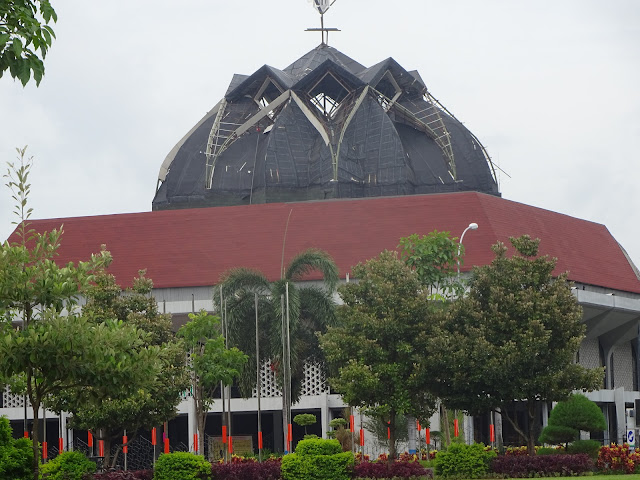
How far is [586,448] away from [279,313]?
15.1 metres

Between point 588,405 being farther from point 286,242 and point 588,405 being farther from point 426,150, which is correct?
point 426,150

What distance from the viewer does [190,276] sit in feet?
221

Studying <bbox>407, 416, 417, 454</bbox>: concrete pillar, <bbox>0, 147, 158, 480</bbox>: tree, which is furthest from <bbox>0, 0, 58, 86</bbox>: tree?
<bbox>407, 416, 417, 454</bbox>: concrete pillar

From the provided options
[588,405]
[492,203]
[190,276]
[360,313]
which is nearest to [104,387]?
[360,313]

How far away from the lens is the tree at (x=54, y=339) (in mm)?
22484

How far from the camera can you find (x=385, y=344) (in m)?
40.2

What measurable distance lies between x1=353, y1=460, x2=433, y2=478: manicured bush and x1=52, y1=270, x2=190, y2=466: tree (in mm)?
7582

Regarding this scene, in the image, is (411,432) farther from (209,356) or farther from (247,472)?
(247,472)

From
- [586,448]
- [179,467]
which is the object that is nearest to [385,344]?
[586,448]

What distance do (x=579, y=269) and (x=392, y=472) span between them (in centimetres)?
3897

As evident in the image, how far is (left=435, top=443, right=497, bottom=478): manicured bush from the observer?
Result: 35625 mm

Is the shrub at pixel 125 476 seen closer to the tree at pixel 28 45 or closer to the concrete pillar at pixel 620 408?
the tree at pixel 28 45

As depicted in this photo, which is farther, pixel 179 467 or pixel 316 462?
pixel 179 467

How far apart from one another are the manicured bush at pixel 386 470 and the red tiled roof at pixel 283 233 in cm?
2985
